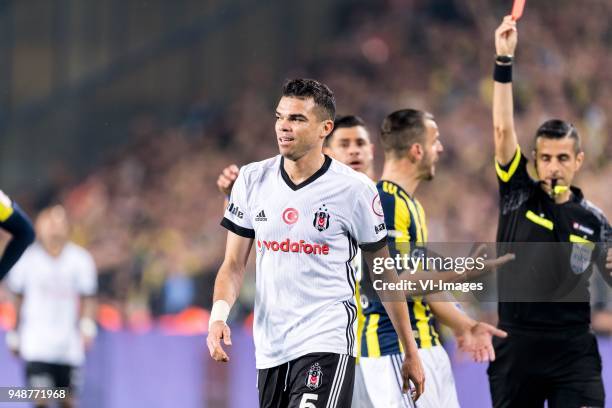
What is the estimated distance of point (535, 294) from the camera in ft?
20.9

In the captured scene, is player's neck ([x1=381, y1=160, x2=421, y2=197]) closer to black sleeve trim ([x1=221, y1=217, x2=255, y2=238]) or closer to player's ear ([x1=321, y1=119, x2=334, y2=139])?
player's ear ([x1=321, y1=119, x2=334, y2=139])

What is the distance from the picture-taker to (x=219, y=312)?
198 inches

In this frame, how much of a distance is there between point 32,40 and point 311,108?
54.1ft

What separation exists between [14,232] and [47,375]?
5250mm

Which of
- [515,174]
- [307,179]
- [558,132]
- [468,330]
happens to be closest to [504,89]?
[558,132]

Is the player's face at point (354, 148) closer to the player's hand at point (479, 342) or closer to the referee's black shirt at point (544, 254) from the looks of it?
the referee's black shirt at point (544, 254)

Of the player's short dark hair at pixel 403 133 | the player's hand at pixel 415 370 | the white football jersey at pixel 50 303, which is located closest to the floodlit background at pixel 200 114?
the white football jersey at pixel 50 303

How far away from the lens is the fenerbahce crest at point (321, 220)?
16.8ft

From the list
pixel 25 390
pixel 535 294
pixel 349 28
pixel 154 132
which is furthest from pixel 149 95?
pixel 535 294

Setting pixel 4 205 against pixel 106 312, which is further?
pixel 106 312

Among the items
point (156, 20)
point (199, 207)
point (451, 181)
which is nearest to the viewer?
point (451, 181)

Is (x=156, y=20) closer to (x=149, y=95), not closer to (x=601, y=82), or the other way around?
(x=149, y=95)

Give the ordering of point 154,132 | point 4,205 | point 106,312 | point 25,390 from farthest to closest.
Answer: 1. point 154,132
2. point 106,312
3. point 25,390
4. point 4,205

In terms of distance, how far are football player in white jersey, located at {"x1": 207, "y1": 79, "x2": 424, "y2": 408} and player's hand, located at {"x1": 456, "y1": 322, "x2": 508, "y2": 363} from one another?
0.74 m
